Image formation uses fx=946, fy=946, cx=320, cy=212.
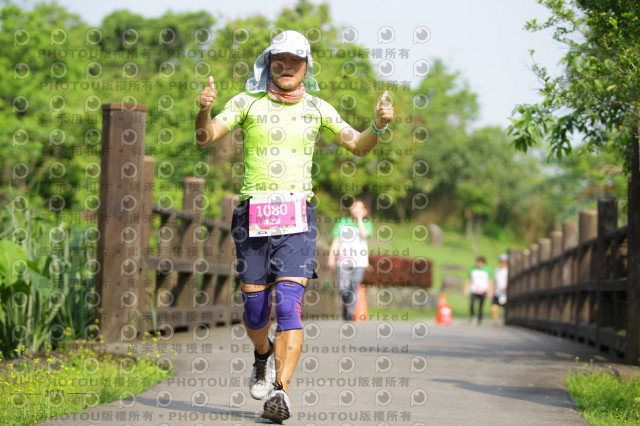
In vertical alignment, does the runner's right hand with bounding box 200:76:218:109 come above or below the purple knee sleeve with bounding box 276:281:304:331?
above

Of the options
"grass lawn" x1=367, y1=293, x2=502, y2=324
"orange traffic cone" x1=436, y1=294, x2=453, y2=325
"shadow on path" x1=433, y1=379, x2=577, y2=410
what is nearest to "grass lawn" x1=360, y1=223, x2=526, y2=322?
"grass lawn" x1=367, y1=293, x2=502, y2=324

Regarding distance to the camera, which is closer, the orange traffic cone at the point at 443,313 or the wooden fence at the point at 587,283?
the wooden fence at the point at 587,283

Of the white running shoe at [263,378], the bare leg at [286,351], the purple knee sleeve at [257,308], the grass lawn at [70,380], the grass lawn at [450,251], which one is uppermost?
the grass lawn at [450,251]

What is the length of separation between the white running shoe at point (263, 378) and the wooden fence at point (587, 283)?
3.80m

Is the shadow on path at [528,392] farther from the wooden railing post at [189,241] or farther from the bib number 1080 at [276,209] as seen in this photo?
the wooden railing post at [189,241]

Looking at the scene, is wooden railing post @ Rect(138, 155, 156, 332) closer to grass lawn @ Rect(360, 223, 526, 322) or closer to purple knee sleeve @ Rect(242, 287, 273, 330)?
purple knee sleeve @ Rect(242, 287, 273, 330)

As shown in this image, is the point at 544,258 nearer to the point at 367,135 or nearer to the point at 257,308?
the point at 367,135

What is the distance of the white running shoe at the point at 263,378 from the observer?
5.14 m

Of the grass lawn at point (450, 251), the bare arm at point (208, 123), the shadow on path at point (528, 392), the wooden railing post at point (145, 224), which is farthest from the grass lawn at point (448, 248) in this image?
the bare arm at point (208, 123)

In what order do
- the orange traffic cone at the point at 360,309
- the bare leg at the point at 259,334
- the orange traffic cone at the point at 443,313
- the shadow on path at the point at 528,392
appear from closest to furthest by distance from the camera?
the bare leg at the point at 259,334, the shadow on path at the point at 528,392, the orange traffic cone at the point at 360,309, the orange traffic cone at the point at 443,313

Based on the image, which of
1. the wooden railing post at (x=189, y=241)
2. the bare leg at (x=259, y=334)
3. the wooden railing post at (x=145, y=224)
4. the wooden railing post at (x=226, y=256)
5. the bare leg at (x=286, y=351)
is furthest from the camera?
the wooden railing post at (x=226, y=256)

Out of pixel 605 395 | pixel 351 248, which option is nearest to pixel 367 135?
pixel 605 395

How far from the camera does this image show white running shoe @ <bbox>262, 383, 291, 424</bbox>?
185 inches

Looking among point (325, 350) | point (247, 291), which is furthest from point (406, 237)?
point (247, 291)
